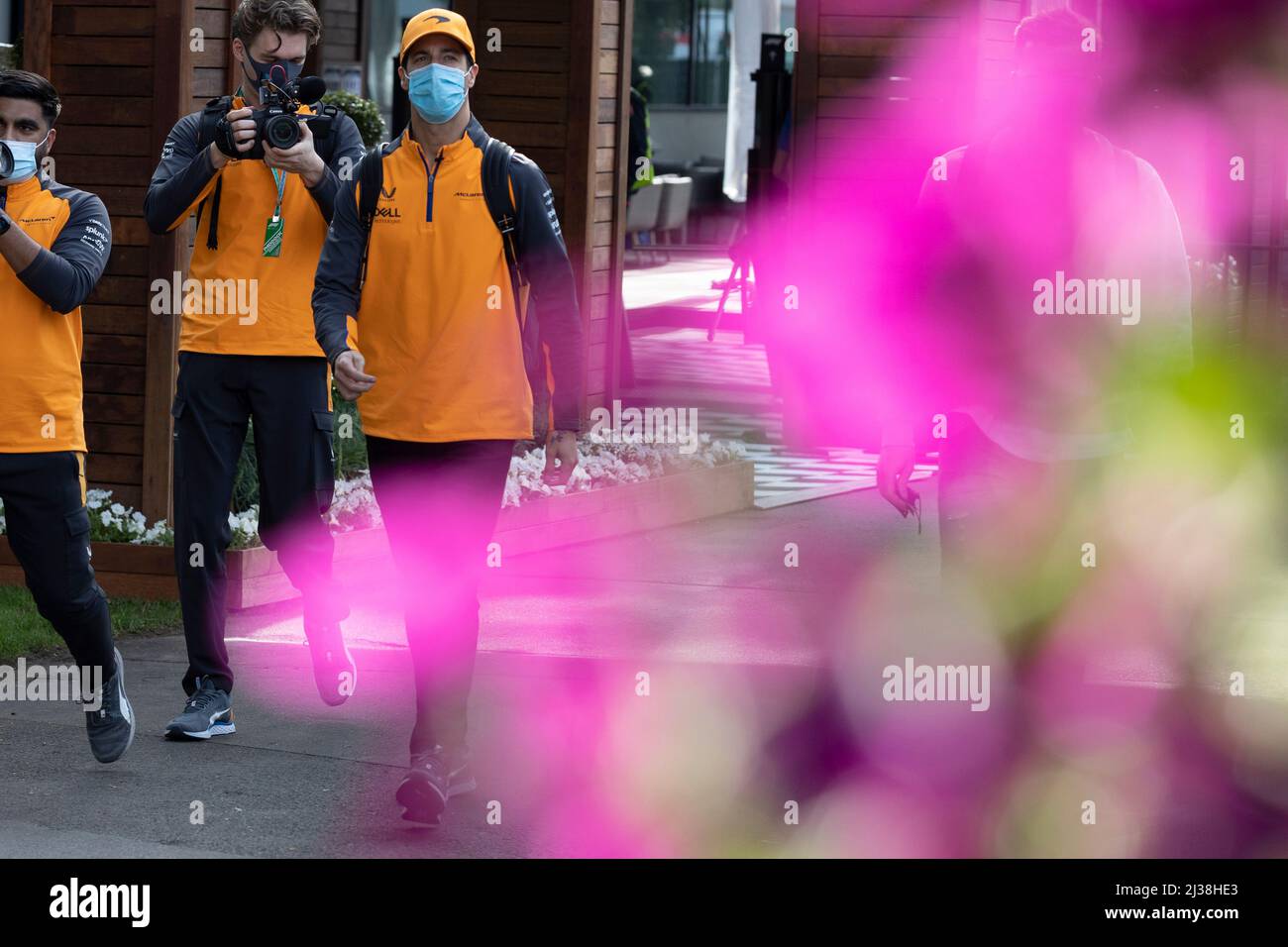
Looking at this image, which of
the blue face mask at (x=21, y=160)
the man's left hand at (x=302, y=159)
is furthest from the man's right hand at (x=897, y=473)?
the blue face mask at (x=21, y=160)

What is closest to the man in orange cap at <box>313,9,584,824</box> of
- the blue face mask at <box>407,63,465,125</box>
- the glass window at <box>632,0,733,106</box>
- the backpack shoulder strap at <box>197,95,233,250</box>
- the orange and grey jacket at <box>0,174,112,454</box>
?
the blue face mask at <box>407,63,465,125</box>

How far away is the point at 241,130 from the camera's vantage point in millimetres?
5910

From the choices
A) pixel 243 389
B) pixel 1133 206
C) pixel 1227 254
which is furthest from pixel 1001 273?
pixel 1227 254

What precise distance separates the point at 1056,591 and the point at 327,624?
2.17m

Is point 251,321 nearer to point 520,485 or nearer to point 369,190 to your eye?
point 369,190

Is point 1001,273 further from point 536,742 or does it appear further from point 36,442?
point 36,442

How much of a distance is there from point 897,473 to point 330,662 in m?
1.83

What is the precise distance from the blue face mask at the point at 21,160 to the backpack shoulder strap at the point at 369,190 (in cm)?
84

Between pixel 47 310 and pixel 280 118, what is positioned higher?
pixel 280 118

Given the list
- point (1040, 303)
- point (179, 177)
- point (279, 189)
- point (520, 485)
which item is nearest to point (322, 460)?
point (279, 189)

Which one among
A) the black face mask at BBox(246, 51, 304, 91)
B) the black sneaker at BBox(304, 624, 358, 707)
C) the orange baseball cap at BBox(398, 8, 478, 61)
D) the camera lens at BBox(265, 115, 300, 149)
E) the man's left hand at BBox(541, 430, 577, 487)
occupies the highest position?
the orange baseball cap at BBox(398, 8, 478, 61)

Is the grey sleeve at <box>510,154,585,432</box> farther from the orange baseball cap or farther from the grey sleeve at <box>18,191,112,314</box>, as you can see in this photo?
the grey sleeve at <box>18,191,112,314</box>

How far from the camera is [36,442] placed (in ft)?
18.2

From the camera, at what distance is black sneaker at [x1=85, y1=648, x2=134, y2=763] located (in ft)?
18.9
